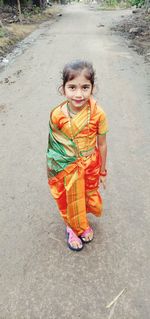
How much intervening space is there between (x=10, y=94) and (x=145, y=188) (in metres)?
3.87

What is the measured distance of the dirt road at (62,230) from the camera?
7.80 feet

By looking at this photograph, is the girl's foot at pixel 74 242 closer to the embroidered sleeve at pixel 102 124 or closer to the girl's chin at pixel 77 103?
the embroidered sleeve at pixel 102 124

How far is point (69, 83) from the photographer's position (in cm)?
226

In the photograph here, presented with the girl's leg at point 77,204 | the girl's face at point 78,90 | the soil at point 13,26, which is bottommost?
the soil at point 13,26

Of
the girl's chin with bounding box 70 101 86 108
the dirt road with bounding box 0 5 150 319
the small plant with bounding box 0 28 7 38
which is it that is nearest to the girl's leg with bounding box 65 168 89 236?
the dirt road with bounding box 0 5 150 319

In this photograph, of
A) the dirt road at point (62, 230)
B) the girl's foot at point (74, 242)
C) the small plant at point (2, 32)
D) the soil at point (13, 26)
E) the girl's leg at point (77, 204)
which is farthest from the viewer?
the small plant at point (2, 32)

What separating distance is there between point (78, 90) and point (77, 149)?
0.41m

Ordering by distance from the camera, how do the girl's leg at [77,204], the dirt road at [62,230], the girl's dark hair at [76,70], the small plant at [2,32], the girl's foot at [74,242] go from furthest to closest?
the small plant at [2,32] < the girl's foot at [74,242] < the girl's leg at [77,204] < the dirt road at [62,230] < the girl's dark hair at [76,70]

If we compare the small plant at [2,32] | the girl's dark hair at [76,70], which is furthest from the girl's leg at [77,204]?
the small plant at [2,32]

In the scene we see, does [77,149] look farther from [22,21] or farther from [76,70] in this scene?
[22,21]

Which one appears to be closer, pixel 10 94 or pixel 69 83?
pixel 69 83

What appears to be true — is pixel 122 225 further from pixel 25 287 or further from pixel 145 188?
pixel 25 287

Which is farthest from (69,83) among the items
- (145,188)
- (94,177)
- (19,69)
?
(19,69)

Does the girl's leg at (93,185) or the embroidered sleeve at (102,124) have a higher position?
the embroidered sleeve at (102,124)
